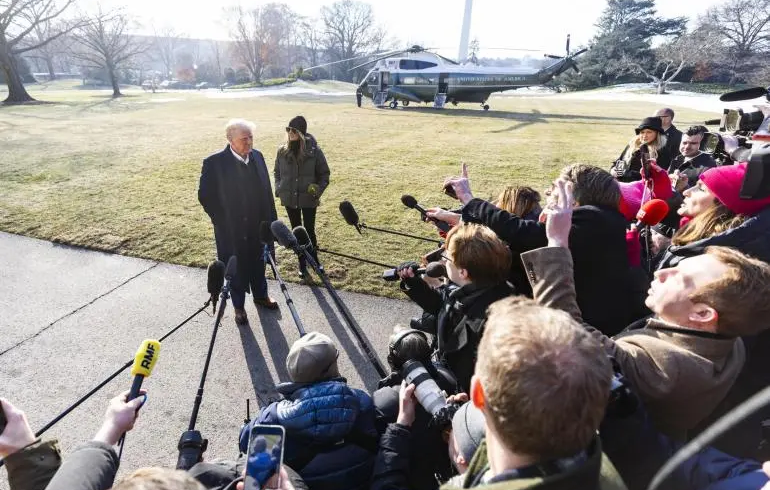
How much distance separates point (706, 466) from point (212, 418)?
3226mm

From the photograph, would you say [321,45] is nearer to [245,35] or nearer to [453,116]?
[245,35]

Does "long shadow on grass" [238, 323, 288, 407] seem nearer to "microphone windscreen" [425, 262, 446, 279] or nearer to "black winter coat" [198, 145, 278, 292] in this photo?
"black winter coat" [198, 145, 278, 292]

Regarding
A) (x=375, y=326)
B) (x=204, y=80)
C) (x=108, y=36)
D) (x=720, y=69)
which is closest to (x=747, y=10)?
(x=720, y=69)

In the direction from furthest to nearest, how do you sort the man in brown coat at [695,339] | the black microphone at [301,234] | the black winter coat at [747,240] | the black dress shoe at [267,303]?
the black dress shoe at [267,303], the black microphone at [301,234], the black winter coat at [747,240], the man in brown coat at [695,339]

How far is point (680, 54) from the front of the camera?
4894cm

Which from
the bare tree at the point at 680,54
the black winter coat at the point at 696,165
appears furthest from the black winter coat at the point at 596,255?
the bare tree at the point at 680,54

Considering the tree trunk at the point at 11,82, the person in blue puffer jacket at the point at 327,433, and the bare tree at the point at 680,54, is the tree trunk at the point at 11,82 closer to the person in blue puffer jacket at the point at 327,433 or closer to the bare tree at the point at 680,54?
the person in blue puffer jacket at the point at 327,433

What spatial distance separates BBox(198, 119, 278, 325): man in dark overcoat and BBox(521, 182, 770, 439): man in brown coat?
3.62m

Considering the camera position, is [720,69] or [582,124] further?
[720,69]

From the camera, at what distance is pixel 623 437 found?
4.79 ft

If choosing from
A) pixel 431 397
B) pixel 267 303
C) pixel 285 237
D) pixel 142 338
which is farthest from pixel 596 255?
pixel 142 338

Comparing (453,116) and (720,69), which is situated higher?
(720,69)

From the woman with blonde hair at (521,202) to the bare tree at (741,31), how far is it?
62.1m

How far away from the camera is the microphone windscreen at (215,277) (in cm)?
299
